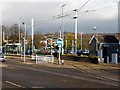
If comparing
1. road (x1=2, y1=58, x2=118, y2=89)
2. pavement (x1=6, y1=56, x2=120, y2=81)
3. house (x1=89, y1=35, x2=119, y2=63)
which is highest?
house (x1=89, y1=35, x2=119, y2=63)

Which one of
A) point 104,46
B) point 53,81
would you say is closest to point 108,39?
point 104,46

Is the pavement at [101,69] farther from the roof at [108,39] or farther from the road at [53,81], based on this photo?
the roof at [108,39]

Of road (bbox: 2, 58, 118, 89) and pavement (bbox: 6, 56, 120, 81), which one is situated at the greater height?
road (bbox: 2, 58, 118, 89)

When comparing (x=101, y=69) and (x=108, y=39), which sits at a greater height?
(x=108, y=39)

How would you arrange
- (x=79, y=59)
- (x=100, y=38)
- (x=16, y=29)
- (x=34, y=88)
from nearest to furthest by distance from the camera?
1. (x=34, y=88)
2. (x=79, y=59)
3. (x=100, y=38)
4. (x=16, y=29)

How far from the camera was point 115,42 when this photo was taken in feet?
219

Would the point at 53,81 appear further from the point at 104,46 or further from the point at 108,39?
the point at 108,39

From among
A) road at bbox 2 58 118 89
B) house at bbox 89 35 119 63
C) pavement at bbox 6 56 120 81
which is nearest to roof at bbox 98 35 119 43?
house at bbox 89 35 119 63

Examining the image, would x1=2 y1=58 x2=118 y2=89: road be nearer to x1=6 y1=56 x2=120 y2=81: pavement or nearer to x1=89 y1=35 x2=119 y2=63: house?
x1=6 y1=56 x2=120 y2=81: pavement

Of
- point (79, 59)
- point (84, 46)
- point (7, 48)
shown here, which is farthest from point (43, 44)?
point (79, 59)

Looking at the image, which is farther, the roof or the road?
the roof

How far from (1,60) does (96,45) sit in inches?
935

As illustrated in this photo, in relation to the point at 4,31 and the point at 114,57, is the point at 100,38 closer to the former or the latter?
the point at 114,57

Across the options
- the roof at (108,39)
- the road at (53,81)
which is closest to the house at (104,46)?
the roof at (108,39)
